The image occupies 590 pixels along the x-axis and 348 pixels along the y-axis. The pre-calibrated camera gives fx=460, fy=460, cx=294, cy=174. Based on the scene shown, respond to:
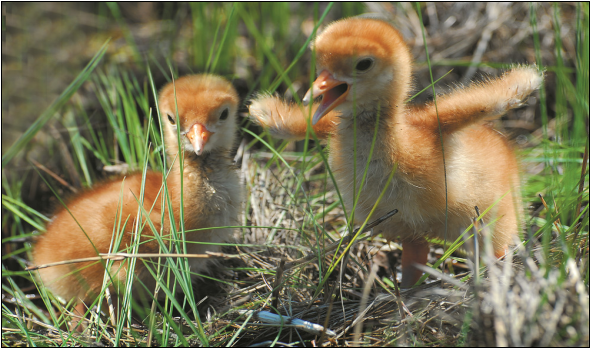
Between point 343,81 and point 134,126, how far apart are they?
1.50 m

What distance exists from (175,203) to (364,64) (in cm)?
90

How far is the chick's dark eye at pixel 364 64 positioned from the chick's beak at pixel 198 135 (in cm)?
66

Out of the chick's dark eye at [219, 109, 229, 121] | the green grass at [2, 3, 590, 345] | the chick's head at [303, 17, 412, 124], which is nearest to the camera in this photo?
the chick's head at [303, 17, 412, 124]

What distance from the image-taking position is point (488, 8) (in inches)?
128

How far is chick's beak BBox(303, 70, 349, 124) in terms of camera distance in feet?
4.73

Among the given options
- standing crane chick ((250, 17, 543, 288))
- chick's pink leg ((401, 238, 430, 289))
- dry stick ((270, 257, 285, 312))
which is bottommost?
dry stick ((270, 257, 285, 312))

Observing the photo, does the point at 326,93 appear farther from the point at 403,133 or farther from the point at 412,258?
the point at 412,258

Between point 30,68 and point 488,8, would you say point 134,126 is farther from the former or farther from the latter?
point 488,8

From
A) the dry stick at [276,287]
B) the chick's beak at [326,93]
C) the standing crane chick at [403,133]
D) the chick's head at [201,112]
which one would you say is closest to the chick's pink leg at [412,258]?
the standing crane chick at [403,133]

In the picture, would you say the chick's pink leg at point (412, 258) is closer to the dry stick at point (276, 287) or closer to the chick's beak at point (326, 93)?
the dry stick at point (276, 287)

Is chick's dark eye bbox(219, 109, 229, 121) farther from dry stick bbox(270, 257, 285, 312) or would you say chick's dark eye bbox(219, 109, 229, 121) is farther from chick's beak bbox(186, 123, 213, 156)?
dry stick bbox(270, 257, 285, 312)

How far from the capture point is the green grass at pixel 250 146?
5.26ft

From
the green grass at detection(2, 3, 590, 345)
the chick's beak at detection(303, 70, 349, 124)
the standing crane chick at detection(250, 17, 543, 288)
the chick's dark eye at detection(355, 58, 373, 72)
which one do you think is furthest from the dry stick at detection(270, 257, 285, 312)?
the chick's dark eye at detection(355, 58, 373, 72)

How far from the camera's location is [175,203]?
181 cm
